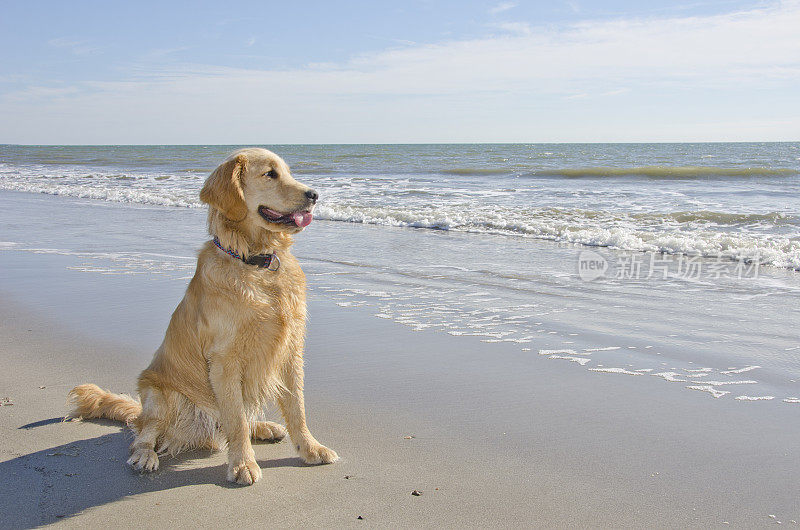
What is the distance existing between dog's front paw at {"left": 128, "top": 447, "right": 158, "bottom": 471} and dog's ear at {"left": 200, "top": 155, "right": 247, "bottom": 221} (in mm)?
1214

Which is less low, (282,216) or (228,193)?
(228,193)

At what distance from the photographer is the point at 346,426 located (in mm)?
3730

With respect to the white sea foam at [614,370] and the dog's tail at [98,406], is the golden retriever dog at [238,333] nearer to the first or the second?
the dog's tail at [98,406]

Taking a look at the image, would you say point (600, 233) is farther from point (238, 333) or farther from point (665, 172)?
point (665, 172)

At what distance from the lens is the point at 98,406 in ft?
12.2

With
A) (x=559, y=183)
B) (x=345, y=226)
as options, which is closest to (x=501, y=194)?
(x=559, y=183)

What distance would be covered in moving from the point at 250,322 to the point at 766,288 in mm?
6362

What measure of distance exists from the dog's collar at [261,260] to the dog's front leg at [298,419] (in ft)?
1.53

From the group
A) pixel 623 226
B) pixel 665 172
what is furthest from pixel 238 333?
pixel 665 172

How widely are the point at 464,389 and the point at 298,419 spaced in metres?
1.31

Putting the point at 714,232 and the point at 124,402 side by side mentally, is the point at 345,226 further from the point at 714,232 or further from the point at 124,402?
the point at 124,402

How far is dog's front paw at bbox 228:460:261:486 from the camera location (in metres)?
3.07

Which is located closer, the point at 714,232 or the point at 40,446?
the point at 40,446

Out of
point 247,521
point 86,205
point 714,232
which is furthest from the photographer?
point 86,205
